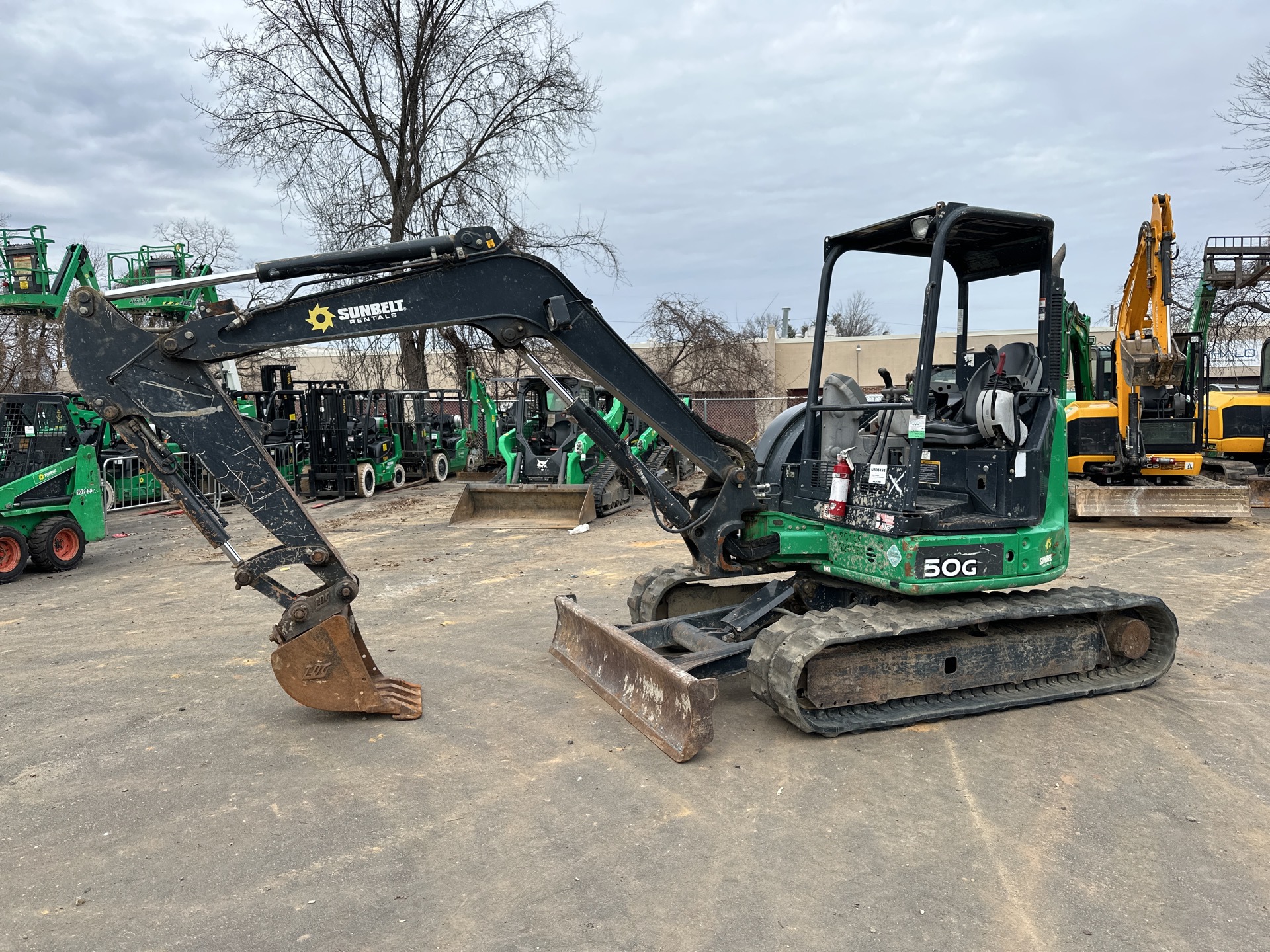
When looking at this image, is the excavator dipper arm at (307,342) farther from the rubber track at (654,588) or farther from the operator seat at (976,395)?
the operator seat at (976,395)

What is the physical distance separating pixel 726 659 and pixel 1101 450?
10.2m

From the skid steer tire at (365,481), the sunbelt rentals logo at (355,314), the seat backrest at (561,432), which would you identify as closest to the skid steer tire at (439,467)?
the skid steer tire at (365,481)

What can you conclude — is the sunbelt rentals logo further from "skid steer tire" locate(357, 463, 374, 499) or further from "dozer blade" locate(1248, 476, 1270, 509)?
"dozer blade" locate(1248, 476, 1270, 509)

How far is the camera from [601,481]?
14.0m

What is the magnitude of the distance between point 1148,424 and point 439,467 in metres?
14.3

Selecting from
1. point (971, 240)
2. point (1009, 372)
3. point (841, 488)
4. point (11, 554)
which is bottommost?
point (11, 554)

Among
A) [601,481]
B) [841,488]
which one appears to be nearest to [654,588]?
[841,488]

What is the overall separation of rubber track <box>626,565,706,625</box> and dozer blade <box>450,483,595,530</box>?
272 inches

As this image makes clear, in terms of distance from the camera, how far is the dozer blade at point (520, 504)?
45.0 ft

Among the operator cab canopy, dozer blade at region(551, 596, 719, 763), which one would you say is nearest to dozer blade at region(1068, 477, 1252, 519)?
the operator cab canopy

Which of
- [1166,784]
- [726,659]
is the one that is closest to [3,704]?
[726,659]

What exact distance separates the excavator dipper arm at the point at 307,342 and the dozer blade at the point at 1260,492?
43.8 feet

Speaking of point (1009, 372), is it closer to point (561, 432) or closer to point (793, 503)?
point (793, 503)

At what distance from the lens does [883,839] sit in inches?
149
